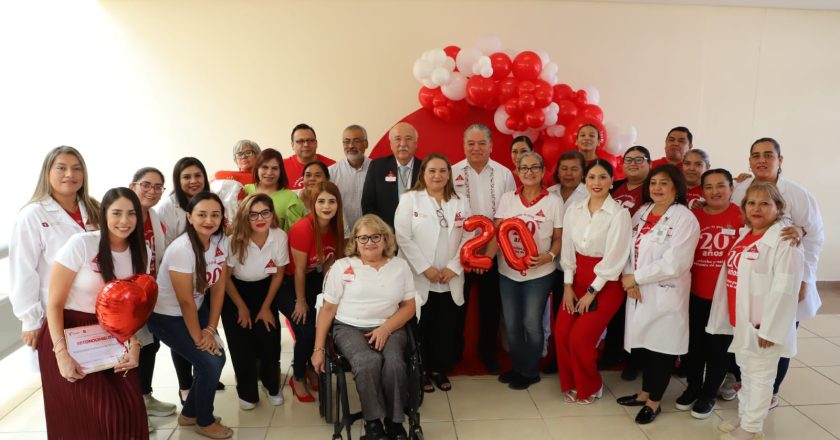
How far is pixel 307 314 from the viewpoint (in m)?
3.22

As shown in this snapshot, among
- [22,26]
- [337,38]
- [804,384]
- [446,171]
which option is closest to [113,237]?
[446,171]

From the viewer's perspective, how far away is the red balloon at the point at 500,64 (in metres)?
4.27

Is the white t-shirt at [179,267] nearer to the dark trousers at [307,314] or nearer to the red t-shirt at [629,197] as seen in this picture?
the dark trousers at [307,314]

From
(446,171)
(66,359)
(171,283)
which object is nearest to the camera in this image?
(66,359)

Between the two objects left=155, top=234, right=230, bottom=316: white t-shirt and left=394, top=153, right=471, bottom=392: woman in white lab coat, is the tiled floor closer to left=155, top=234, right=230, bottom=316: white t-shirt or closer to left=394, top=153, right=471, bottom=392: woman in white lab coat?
left=394, top=153, right=471, bottom=392: woman in white lab coat

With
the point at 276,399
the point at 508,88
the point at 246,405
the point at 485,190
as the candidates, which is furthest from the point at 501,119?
the point at 246,405

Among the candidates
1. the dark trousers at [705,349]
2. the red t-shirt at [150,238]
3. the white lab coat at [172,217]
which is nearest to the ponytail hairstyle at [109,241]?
the red t-shirt at [150,238]

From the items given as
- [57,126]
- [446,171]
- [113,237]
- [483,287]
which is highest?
[57,126]

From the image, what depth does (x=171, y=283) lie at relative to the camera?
106 inches

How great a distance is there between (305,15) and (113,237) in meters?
3.53

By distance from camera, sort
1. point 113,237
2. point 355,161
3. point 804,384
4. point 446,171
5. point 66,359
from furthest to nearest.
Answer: point 355,161, point 804,384, point 446,171, point 113,237, point 66,359

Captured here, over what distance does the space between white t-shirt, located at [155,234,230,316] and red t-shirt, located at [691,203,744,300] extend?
2797mm

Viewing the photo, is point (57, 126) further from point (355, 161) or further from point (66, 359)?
point (66, 359)

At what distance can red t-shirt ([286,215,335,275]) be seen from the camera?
316 centimetres
